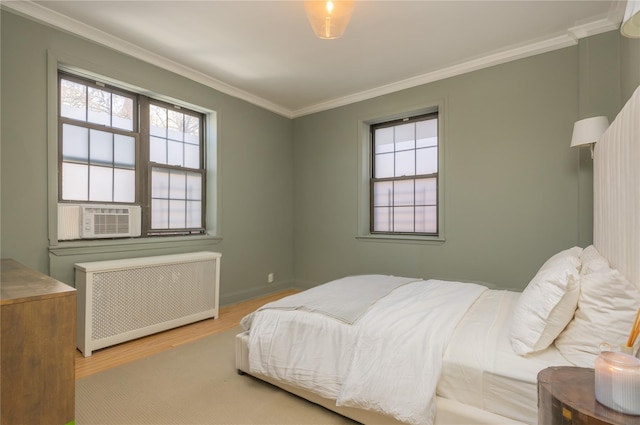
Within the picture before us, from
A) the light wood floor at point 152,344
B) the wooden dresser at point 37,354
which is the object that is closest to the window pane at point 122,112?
the light wood floor at point 152,344

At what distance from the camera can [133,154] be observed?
3.30 m

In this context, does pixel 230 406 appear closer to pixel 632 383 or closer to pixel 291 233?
pixel 632 383

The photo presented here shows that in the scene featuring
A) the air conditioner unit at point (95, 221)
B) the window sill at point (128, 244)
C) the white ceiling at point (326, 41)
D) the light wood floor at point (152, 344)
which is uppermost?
the white ceiling at point (326, 41)

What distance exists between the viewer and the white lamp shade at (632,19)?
96 cm

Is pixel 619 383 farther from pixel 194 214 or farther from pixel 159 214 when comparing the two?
pixel 194 214

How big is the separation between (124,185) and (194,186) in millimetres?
800

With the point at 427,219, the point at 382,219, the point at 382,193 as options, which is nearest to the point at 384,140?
the point at 382,193

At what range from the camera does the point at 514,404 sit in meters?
1.35

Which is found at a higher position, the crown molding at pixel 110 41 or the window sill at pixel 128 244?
the crown molding at pixel 110 41

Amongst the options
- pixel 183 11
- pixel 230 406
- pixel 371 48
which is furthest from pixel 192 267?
pixel 371 48

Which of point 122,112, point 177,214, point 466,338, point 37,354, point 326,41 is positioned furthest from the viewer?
point 177,214

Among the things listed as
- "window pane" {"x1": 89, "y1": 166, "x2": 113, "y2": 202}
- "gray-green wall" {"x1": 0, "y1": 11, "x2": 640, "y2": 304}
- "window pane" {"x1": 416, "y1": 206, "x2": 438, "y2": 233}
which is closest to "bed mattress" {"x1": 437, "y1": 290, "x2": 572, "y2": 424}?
"gray-green wall" {"x1": 0, "y1": 11, "x2": 640, "y2": 304}

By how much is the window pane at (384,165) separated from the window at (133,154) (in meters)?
2.30

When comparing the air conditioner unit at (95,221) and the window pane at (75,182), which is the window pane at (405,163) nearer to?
the air conditioner unit at (95,221)
